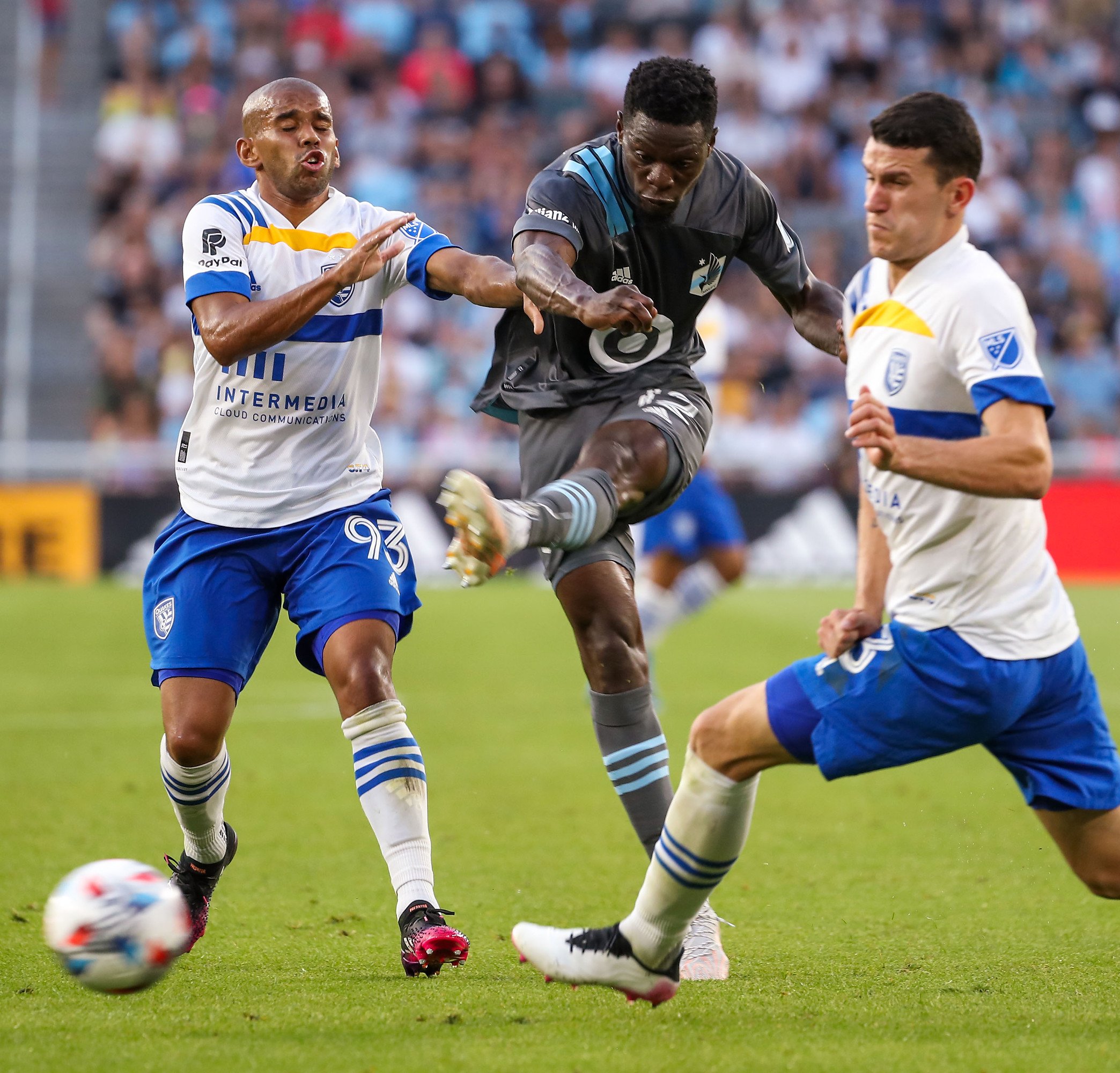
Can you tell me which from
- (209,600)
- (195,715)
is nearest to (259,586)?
(209,600)

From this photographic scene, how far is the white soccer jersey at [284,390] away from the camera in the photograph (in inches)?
192

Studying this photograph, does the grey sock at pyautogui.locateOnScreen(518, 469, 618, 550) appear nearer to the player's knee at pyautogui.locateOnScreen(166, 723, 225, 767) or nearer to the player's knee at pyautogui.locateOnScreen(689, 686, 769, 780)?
the player's knee at pyautogui.locateOnScreen(689, 686, 769, 780)

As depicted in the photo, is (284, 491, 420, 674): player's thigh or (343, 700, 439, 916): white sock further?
(284, 491, 420, 674): player's thigh

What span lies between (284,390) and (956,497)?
2151mm

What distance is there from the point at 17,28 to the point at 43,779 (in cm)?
A: 1863

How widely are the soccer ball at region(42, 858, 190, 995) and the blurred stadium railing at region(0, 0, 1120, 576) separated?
13.2 m

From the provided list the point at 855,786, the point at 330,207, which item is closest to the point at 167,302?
the point at 855,786

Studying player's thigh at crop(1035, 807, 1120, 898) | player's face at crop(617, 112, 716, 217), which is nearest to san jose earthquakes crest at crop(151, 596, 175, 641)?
player's face at crop(617, 112, 716, 217)

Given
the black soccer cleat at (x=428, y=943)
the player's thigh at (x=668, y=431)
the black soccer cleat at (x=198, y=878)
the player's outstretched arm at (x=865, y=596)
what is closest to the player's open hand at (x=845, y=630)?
the player's outstretched arm at (x=865, y=596)

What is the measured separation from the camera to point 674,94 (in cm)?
448

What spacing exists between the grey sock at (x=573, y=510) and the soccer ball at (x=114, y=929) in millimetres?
1335

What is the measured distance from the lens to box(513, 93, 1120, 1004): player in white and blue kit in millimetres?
3549

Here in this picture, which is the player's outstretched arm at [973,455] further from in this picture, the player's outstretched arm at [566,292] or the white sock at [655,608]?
the white sock at [655,608]

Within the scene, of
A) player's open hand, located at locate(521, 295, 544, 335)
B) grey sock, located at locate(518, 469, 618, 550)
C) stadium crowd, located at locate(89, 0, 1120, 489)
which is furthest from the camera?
stadium crowd, located at locate(89, 0, 1120, 489)
